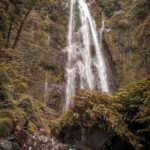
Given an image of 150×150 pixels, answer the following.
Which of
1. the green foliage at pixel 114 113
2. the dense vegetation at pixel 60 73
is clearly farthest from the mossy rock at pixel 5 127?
the green foliage at pixel 114 113

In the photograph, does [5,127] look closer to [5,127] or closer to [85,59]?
[5,127]

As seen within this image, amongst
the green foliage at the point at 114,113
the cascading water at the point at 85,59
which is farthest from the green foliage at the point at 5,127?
the cascading water at the point at 85,59

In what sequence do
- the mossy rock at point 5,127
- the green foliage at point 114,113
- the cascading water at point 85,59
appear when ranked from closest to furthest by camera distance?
the green foliage at point 114,113
the mossy rock at point 5,127
the cascading water at point 85,59

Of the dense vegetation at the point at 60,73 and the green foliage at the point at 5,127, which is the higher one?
the dense vegetation at the point at 60,73

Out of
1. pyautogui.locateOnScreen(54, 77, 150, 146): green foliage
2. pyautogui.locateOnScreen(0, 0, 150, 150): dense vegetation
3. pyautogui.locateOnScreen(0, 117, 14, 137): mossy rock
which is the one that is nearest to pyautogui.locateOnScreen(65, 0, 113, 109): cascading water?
pyautogui.locateOnScreen(0, 0, 150, 150): dense vegetation

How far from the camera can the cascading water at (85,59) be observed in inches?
962

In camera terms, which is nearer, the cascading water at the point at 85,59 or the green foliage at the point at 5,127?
the green foliage at the point at 5,127

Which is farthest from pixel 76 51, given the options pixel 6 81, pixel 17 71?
pixel 6 81

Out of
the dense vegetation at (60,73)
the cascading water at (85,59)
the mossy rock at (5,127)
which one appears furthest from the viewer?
the cascading water at (85,59)

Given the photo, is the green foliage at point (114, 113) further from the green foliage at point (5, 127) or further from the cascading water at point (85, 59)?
the cascading water at point (85, 59)

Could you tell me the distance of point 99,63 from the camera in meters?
26.0

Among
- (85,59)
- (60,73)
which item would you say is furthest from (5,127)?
(85,59)

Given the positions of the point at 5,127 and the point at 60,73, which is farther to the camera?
the point at 60,73

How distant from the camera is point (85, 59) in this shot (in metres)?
26.0
